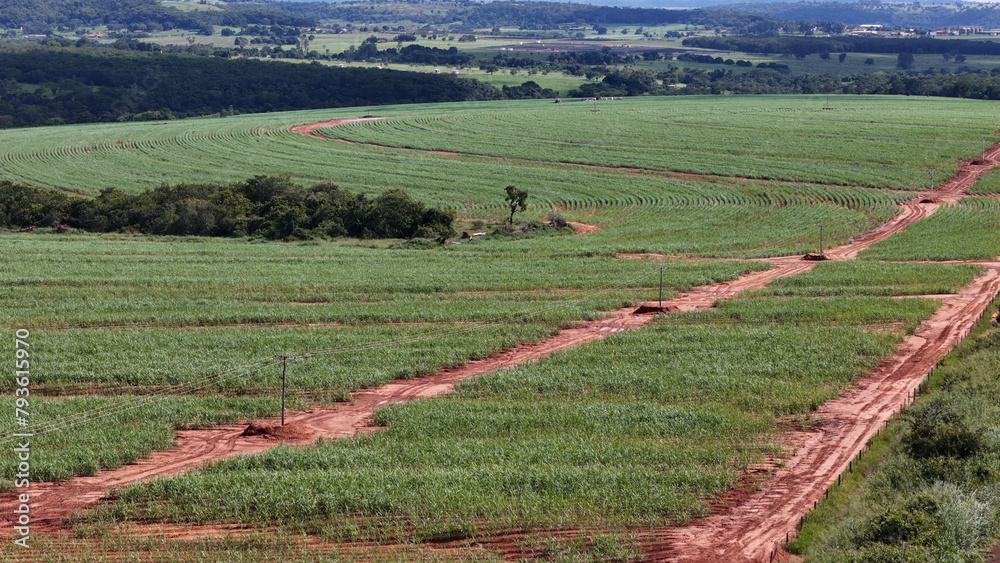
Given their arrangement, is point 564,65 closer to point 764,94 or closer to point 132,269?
point 764,94

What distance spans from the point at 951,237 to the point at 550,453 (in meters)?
34.3

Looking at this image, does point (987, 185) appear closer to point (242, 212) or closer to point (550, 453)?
point (242, 212)

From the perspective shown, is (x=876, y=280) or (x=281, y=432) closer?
(x=281, y=432)

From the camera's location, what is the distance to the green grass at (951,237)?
41.7m

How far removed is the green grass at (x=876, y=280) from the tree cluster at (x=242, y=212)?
2082 centimetres

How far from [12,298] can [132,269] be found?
5994 mm

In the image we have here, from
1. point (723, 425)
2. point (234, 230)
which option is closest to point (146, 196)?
point (234, 230)

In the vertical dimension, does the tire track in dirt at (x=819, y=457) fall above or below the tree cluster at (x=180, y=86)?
below

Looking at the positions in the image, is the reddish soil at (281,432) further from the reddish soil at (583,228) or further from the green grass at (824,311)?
the reddish soil at (583,228)

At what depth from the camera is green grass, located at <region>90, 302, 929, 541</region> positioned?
1725 centimetres

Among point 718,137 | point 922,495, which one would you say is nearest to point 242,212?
point 922,495

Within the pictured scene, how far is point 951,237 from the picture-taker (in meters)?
46.6

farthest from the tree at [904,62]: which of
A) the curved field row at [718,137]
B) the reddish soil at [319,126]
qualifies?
the reddish soil at [319,126]

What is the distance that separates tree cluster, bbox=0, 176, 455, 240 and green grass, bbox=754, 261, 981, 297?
68.3ft
